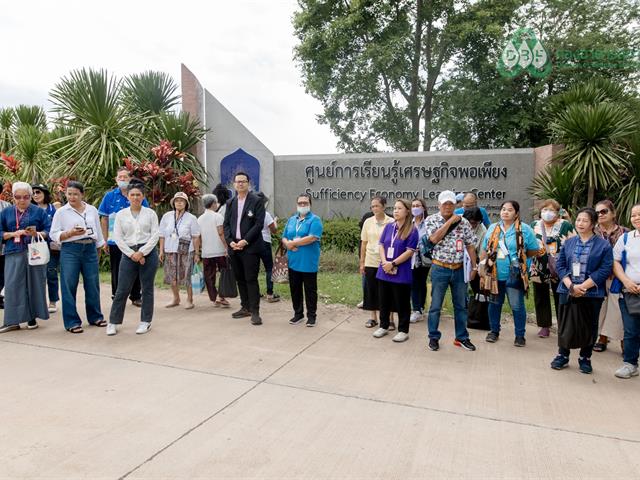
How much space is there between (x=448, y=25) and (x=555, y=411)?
604 inches

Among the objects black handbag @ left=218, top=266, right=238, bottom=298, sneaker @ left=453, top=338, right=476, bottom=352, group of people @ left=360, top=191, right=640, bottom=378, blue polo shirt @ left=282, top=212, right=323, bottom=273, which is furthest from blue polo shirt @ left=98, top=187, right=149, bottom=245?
sneaker @ left=453, top=338, right=476, bottom=352

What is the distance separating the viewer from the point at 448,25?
16469 millimetres

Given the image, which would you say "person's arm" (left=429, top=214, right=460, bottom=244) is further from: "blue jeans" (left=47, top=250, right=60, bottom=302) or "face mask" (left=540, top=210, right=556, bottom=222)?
"blue jeans" (left=47, top=250, right=60, bottom=302)

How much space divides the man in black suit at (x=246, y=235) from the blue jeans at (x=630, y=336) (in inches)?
148

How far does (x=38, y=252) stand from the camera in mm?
5652

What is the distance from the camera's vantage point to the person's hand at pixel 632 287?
14.0ft

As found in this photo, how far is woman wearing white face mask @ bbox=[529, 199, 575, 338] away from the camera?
544 cm

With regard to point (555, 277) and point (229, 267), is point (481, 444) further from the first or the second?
point (229, 267)

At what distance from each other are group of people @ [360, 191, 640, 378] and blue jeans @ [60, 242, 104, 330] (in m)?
3.15

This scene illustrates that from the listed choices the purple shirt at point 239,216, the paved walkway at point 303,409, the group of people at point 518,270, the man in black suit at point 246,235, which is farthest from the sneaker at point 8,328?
the group of people at point 518,270

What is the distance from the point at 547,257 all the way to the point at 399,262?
1597mm

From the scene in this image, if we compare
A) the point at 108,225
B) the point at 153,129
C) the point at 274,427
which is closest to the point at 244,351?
the point at 274,427

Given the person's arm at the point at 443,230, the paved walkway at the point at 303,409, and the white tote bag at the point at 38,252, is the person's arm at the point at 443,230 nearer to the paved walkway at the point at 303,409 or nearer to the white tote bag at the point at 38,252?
the paved walkway at the point at 303,409

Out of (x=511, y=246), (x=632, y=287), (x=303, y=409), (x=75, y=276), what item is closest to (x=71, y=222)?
(x=75, y=276)
